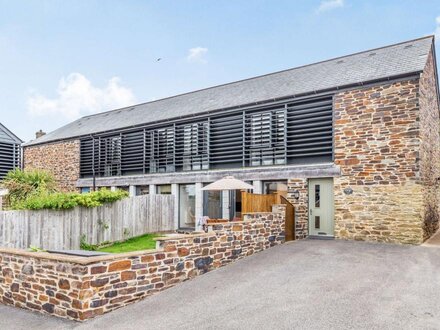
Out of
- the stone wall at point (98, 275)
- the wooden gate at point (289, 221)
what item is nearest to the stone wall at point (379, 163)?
the wooden gate at point (289, 221)

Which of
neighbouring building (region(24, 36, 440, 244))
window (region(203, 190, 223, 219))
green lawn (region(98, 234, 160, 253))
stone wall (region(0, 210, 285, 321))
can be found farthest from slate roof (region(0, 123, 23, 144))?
stone wall (region(0, 210, 285, 321))

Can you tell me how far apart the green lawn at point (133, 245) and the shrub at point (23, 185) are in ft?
14.1

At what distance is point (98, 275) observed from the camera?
6.54 m

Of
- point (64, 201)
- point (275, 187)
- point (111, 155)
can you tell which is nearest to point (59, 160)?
point (111, 155)

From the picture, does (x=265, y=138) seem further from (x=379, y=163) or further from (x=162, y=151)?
(x=162, y=151)

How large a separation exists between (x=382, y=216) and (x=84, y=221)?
995 centimetres

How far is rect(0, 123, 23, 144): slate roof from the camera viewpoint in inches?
977

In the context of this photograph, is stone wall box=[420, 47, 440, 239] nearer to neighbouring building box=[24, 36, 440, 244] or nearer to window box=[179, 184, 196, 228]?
neighbouring building box=[24, 36, 440, 244]

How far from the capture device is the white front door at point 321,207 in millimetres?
13023

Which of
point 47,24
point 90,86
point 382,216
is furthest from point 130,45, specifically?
point 90,86

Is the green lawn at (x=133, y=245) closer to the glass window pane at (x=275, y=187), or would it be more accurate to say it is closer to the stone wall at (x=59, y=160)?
the glass window pane at (x=275, y=187)

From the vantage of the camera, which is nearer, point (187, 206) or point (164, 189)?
point (187, 206)

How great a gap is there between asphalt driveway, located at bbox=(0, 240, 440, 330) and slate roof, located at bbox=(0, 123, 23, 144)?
68.3 feet

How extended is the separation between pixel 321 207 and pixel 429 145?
4.91m
